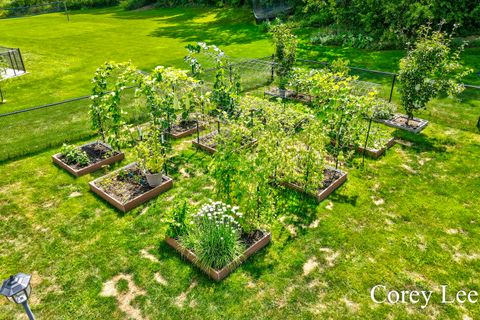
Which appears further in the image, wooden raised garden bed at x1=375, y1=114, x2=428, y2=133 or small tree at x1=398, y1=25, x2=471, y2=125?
wooden raised garden bed at x1=375, y1=114, x2=428, y2=133

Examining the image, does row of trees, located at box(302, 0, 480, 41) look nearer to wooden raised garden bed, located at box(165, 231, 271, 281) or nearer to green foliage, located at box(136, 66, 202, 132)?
green foliage, located at box(136, 66, 202, 132)

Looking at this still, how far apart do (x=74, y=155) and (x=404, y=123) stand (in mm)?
10904

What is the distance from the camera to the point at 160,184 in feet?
29.3

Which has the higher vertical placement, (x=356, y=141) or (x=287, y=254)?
(x=356, y=141)

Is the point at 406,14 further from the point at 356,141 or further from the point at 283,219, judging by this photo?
the point at 283,219

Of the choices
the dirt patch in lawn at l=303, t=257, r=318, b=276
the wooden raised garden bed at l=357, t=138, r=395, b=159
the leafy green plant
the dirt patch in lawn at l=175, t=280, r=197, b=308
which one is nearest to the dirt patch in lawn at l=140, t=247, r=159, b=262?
the dirt patch in lawn at l=175, t=280, r=197, b=308

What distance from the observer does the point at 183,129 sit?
12203mm

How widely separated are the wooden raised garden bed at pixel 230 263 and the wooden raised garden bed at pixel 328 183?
1997 mm

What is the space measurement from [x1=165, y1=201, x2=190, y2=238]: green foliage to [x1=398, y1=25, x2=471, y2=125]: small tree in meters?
8.46

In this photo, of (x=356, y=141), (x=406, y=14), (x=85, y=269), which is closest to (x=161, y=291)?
(x=85, y=269)

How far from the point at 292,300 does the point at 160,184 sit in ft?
15.0

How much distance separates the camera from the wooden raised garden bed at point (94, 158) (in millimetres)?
9766

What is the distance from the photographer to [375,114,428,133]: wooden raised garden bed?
11828mm

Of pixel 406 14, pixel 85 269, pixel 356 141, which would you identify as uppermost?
pixel 406 14
